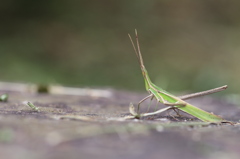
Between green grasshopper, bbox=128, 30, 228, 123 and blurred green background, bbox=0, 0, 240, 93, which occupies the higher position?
blurred green background, bbox=0, 0, 240, 93

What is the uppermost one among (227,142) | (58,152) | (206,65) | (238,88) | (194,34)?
(194,34)

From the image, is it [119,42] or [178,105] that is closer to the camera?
[178,105]

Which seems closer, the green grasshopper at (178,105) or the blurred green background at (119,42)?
the green grasshopper at (178,105)

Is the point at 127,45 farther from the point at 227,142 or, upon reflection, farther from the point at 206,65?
the point at 227,142

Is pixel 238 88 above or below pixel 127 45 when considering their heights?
below

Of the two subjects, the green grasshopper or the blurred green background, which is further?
the blurred green background

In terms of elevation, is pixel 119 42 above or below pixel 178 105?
above

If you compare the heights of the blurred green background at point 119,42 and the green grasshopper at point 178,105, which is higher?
the blurred green background at point 119,42

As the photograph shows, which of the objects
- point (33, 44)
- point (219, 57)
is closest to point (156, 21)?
point (219, 57)
